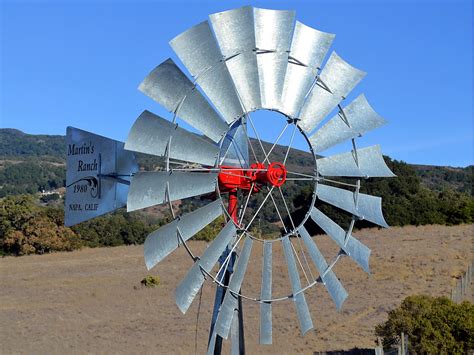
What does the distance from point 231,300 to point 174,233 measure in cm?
96

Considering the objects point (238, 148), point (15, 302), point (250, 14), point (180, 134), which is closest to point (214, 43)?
point (250, 14)

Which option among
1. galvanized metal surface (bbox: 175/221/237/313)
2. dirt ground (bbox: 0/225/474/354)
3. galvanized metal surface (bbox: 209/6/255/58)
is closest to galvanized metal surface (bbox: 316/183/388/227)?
galvanized metal surface (bbox: 175/221/237/313)

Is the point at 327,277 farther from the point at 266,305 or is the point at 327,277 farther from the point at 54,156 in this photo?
the point at 54,156

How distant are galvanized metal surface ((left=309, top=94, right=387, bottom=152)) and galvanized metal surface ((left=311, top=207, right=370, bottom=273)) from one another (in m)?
0.79

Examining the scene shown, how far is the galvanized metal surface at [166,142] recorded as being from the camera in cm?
744

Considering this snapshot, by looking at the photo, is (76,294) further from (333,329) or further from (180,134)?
(180,134)

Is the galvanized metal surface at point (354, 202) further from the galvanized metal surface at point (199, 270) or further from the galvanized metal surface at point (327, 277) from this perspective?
the galvanized metal surface at point (199, 270)

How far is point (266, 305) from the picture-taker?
8.33 meters

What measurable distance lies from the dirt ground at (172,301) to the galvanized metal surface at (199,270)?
749cm

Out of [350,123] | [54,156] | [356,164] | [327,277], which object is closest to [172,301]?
[327,277]

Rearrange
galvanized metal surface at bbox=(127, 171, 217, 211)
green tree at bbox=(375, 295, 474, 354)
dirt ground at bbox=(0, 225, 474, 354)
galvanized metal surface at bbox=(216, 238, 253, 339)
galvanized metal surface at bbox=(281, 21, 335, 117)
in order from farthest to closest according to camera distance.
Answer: dirt ground at bbox=(0, 225, 474, 354) → green tree at bbox=(375, 295, 474, 354) → galvanized metal surface at bbox=(281, 21, 335, 117) → galvanized metal surface at bbox=(216, 238, 253, 339) → galvanized metal surface at bbox=(127, 171, 217, 211)

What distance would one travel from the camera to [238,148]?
29.8 feet

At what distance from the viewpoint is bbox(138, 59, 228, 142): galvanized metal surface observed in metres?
7.52

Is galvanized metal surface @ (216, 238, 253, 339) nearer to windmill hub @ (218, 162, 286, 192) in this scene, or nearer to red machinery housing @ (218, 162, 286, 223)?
red machinery housing @ (218, 162, 286, 223)
